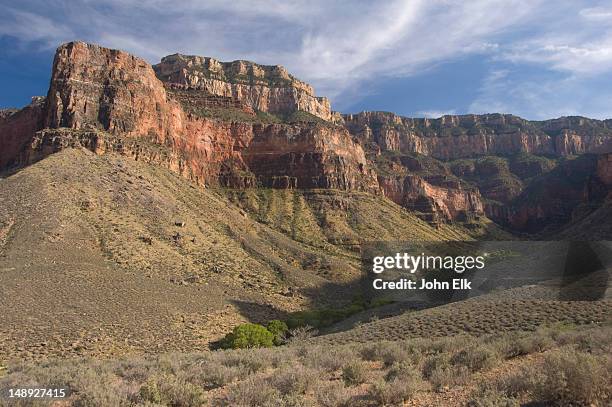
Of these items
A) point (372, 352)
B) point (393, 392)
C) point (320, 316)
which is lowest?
point (320, 316)

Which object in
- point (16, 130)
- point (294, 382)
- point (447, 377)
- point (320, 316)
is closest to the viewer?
point (447, 377)

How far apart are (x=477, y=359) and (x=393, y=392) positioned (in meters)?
3.68

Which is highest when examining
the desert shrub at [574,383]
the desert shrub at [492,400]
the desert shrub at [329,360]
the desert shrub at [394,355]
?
the desert shrub at [574,383]

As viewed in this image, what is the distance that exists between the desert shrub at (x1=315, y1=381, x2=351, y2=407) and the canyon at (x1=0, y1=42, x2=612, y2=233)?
6774 centimetres

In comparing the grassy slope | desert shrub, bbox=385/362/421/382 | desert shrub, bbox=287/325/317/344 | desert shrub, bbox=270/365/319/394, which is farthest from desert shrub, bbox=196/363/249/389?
desert shrub, bbox=287/325/317/344

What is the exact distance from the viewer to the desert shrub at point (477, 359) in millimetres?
12688

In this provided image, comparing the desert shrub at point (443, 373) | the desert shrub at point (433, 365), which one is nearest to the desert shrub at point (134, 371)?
the desert shrub at point (433, 365)

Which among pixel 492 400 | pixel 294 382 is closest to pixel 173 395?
pixel 294 382

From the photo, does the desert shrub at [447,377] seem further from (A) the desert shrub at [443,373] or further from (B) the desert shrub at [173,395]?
(B) the desert shrub at [173,395]

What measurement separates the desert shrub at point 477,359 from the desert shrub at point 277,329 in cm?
2651

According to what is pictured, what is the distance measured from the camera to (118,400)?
11070 millimetres

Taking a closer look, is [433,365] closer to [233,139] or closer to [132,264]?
[132,264]

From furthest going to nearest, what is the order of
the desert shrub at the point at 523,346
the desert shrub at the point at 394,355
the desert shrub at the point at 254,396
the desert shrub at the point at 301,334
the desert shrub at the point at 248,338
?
the desert shrub at the point at 248,338
the desert shrub at the point at 301,334
the desert shrub at the point at 394,355
the desert shrub at the point at 523,346
the desert shrub at the point at 254,396

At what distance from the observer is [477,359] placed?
1291 cm
